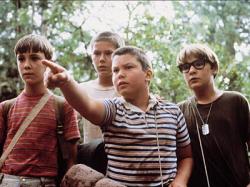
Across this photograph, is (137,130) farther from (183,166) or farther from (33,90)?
(33,90)

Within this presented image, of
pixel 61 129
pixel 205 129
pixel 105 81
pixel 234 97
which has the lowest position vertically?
pixel 205 129

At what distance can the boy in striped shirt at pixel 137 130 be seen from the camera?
2.04 meters

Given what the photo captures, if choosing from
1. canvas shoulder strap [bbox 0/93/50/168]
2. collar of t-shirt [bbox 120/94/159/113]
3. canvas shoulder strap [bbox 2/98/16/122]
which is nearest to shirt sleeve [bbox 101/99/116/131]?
collar of t-shirt [bbox 120/94/159/113]

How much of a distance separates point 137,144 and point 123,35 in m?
3.38

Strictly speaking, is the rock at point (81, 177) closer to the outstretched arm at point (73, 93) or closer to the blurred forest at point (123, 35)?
the outstretched arm at point (73, 93)

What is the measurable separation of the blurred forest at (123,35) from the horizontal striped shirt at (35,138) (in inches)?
98.3

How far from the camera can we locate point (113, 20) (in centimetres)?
537

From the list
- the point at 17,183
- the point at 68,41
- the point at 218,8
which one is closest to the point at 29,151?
the point at 17,183

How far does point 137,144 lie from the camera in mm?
2059

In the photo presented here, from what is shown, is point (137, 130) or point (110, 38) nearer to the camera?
point (137, 130)

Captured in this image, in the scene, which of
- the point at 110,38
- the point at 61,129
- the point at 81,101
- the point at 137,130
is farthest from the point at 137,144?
the point at 110,38

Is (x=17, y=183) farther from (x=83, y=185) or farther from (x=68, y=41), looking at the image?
(x=68, y=41)

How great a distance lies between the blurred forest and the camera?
4988 mm

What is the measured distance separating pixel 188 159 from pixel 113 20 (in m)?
3.43
